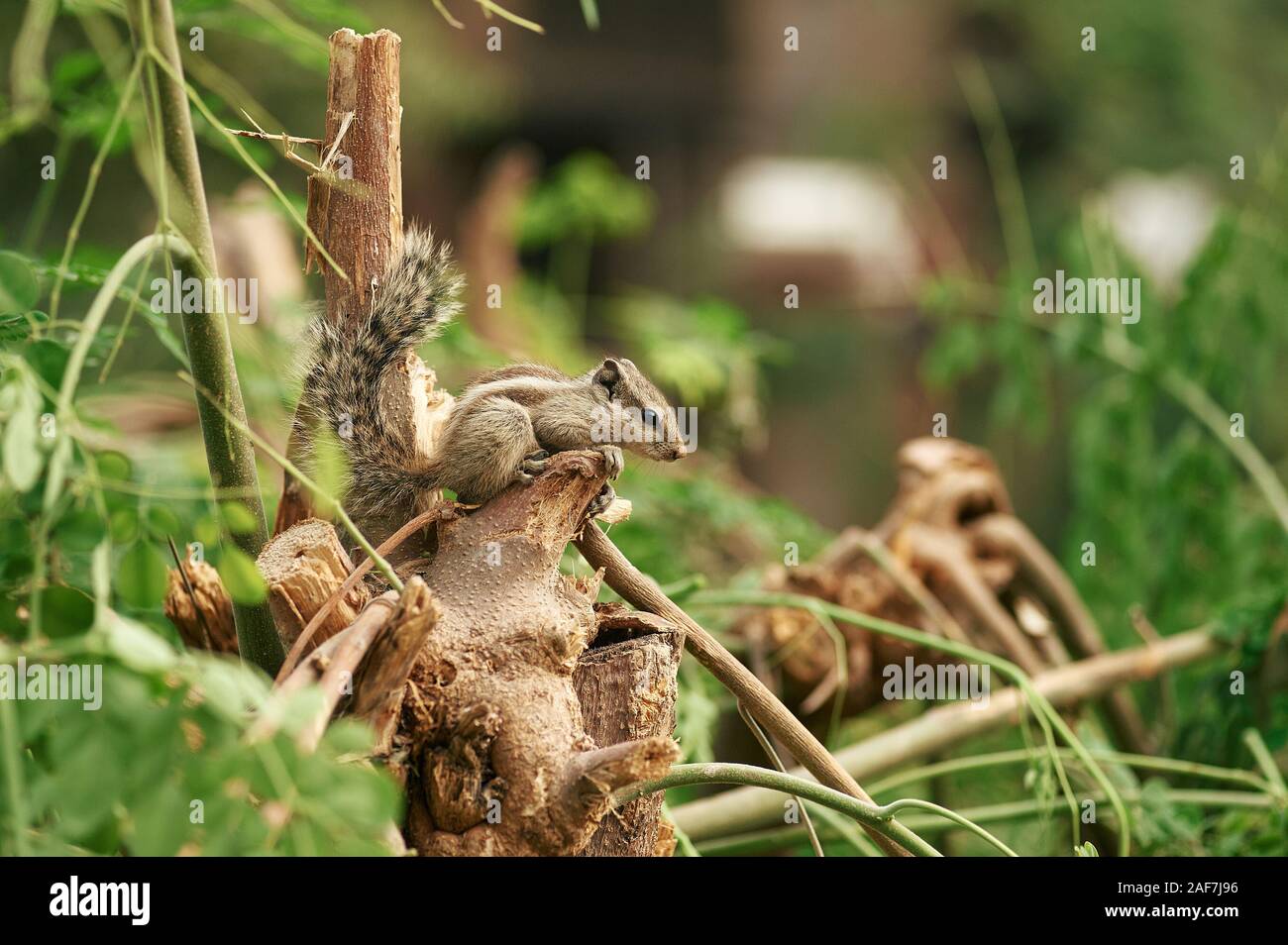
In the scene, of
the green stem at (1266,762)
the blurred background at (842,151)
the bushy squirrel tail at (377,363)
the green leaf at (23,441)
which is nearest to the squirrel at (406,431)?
the bushy squirrel tail at (377,363)

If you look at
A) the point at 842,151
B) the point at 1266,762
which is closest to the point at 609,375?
the point at 1266,762

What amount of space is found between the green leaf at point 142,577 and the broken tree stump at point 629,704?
0.32 m

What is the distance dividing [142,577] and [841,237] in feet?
12.3

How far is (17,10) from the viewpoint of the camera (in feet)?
8.49

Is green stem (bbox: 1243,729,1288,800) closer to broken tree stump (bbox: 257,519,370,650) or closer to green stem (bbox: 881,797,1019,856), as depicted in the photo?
green stem (bbox: 881,797,1019,856)

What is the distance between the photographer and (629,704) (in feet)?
2.59

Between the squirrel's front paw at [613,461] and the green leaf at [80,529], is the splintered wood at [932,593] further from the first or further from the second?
the green leaf at [80,529]

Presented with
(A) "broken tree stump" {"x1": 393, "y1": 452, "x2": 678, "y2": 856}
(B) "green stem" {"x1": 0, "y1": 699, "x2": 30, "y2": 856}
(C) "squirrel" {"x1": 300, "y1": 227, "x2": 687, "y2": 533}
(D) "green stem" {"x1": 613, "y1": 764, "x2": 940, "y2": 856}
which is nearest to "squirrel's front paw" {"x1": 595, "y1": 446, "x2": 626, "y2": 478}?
(C) "squirrel" {"x1": 300, "y1": 227, "x2": 687, "y2": 533}

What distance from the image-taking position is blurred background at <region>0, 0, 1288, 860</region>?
1812 millimetres

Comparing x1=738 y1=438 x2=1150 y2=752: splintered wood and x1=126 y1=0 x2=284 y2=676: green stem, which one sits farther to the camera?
x1=738 y1=438 x2=1150 y2=752: splintered wood

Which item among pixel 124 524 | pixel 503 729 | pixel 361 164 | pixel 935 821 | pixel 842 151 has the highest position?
pixel 842 151

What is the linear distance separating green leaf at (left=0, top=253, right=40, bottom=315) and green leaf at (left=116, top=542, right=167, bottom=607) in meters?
0.18

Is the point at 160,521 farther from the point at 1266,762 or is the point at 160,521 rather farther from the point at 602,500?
the point at 1266,762

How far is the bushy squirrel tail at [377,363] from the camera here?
0.82 meters
